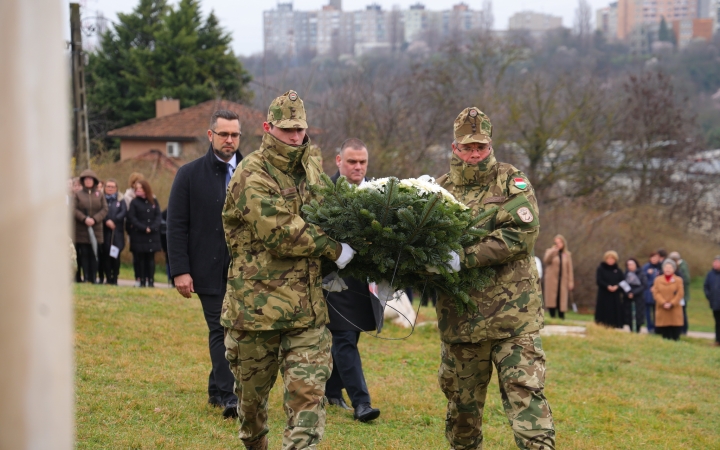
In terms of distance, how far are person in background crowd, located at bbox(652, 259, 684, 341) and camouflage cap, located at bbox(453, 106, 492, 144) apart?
13.3 metres

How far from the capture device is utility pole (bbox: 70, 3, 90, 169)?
2262 centimetres

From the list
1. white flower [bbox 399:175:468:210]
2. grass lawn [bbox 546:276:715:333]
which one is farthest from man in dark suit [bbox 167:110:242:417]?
grass lawn [bbox 546:276:715:333]

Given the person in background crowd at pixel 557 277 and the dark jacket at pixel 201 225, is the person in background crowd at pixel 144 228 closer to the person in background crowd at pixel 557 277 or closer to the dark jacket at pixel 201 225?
the person in background crowd at pixel 557 277

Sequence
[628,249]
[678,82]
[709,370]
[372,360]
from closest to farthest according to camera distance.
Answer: [372,360] → [709,370] → [628,249] → [678,82]

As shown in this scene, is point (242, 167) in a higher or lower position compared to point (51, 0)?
lower

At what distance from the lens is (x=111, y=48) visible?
49094mm

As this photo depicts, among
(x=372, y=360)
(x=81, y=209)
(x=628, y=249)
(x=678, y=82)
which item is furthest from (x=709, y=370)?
(x=678, y=82)

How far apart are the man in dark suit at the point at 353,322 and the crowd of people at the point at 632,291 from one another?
39.7ft

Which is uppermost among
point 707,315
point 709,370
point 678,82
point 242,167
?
point 678,82

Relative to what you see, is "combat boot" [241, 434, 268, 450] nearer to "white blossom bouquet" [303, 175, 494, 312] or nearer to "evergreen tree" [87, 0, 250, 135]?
"white blossom bouquet" [303, 175, 494, 312]

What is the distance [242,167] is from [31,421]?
12.2 feet

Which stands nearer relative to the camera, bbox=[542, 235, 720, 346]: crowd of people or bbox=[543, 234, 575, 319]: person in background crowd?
bbox=[542, 235, 720, 346]: crowd of people

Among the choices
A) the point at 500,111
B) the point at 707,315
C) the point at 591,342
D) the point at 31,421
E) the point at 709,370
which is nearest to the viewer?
the point at 31,421

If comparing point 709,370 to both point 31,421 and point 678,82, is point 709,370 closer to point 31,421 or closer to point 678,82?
point 31,421
